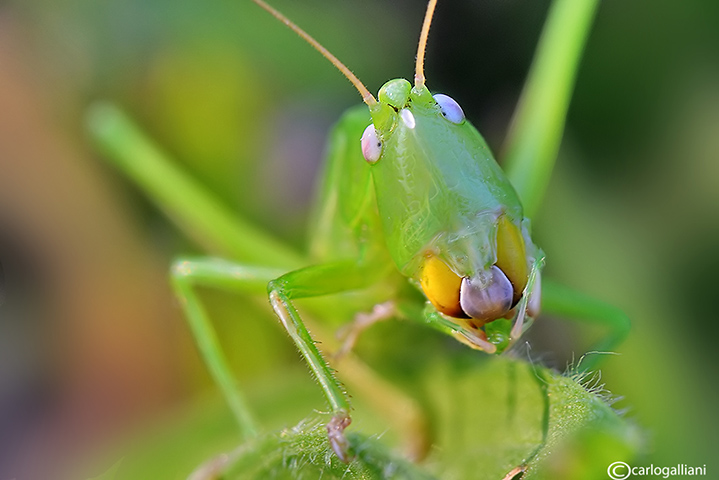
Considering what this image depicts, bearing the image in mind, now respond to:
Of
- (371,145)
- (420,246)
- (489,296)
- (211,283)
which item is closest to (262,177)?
(211,283)

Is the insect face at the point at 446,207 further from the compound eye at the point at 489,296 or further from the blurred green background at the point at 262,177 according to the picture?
the blurred green background at the point at 262,177

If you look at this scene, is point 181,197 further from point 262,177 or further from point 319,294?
point 319,294

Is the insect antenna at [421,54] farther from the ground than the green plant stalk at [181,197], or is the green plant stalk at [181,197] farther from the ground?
the green plant stalk at [181,197]

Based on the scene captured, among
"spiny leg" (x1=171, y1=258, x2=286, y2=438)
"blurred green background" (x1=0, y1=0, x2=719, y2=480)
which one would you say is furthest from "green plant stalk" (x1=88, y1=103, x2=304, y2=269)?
"spiny leg" (x1=171, y1=258, x2=286, y2=438)

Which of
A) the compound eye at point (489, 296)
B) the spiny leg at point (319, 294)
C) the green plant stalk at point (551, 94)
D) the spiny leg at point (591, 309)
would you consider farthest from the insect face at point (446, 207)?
the green plant stalk at point (551, 94)

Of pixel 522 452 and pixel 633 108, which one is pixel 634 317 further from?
pixel 522 452
